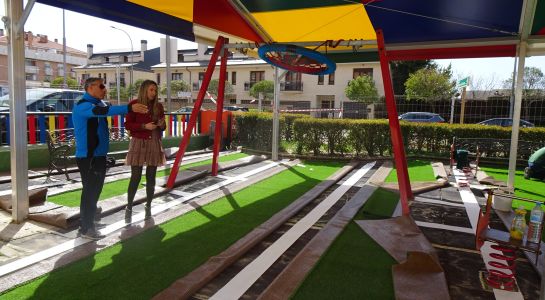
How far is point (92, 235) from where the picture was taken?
461cm

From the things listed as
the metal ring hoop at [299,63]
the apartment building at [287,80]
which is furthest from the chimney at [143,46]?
the metal ring hoop at [299,63]

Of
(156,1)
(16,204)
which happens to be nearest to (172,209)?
(16,204)

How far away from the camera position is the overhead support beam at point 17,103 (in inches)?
189

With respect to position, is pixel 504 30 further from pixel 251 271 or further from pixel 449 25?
pixel 251 271

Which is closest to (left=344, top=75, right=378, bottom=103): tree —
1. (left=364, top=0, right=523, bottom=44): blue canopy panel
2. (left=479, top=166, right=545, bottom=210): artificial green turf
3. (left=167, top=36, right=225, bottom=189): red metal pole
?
(left=479, top=166, right=545, bottom=210): artificial green turf

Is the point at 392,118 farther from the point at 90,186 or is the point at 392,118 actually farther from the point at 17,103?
the point at 17,103

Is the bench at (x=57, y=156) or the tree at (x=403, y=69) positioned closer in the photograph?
the bench at (x=57, y=156)

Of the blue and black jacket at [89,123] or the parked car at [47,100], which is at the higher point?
the parked car at [47,100]

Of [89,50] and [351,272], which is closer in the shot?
[351,272]

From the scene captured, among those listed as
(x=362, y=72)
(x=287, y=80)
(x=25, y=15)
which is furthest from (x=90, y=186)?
(x=287, y=80)

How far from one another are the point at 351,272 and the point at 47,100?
11.5m

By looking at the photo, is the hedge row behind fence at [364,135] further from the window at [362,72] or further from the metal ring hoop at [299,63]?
the window at [362,72]

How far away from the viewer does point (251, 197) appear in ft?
22.7

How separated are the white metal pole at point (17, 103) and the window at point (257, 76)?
1604 inches
